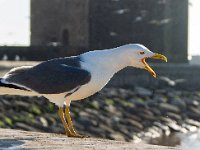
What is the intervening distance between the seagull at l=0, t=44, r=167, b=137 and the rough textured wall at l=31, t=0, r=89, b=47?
77.7ft

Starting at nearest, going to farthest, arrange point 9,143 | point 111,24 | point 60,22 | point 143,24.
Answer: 1. point 9,143
2. point 111,24
3. point 60,22
4. point 143,24

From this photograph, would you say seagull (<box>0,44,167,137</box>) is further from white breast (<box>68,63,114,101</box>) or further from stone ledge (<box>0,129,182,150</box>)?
stone ledge (<box>0,129,182,150</box>)

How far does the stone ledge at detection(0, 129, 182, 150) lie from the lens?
4.88m

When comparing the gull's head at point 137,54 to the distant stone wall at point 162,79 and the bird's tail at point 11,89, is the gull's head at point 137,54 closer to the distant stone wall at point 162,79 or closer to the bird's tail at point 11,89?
the bird's tail at point 11,89

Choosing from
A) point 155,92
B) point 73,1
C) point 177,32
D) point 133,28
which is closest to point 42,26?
point 73,1

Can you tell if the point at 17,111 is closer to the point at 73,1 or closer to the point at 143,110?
the point at 143,110

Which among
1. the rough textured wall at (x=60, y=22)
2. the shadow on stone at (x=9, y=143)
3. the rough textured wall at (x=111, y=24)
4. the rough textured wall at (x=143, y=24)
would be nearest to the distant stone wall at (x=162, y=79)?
the rough textured wall at (x=111, y=24)

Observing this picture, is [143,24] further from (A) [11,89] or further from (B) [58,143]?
(B) [58,143]

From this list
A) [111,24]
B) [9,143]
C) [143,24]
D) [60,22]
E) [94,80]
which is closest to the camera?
[9,143]

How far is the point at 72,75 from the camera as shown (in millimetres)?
5324

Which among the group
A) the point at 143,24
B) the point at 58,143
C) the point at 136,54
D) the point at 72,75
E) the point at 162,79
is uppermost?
the point at 136,54

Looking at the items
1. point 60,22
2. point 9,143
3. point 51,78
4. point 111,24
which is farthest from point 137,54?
point 60,22

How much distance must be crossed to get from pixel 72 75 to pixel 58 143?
588 millimetres

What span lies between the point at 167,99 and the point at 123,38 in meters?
8.75
